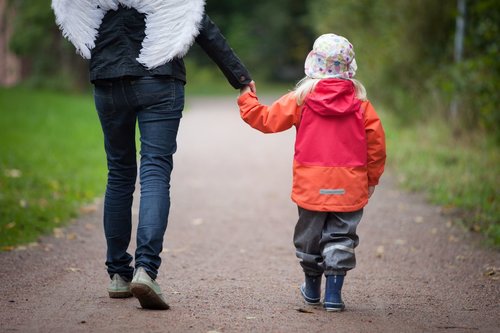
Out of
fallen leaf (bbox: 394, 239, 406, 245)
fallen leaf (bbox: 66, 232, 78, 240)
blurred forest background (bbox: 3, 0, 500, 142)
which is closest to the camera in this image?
fallen leaf (bbox: 66, 232, 78, 240)

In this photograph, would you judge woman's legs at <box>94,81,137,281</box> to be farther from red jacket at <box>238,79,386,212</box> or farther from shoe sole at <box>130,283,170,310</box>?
red jacket at <box>238,79,386,212</box>

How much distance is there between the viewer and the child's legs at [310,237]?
4.46 m

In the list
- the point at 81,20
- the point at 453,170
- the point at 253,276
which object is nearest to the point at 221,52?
the point at 81,20

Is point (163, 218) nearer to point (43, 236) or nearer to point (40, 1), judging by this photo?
point (43, 236)

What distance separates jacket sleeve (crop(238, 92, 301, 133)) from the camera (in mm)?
4418

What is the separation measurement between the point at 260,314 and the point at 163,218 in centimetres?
72

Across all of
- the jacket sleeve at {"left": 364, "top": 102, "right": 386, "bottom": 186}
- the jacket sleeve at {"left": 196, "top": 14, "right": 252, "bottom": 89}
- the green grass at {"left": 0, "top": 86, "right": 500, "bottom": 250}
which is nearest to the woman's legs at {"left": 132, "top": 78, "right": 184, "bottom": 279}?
the jacket sleeve at {"left": 196, "top": 14, "right": 252, "bottom": 89}

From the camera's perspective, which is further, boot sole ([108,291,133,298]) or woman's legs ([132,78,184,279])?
boot sole ([108,291,133,298])

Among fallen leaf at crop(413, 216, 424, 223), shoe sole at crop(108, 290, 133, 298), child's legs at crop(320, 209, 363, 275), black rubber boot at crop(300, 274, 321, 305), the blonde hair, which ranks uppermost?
the blonde hair

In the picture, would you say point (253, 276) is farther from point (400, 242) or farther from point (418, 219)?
point (418, 219)

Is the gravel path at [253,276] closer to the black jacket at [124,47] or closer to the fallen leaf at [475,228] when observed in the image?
the fallen leaf at [475,228]

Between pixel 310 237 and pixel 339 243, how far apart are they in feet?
0.52

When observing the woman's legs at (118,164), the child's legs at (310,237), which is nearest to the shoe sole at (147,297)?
the woman's legs at (118,164)

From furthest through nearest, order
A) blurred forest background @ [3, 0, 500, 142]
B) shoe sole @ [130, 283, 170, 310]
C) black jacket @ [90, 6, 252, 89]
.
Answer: blurred forest background @ [3, 0, 500, 142] < black jacket @ [90, 6, 252, 89] < shoe sole @ [130, 283, 170, 310]
